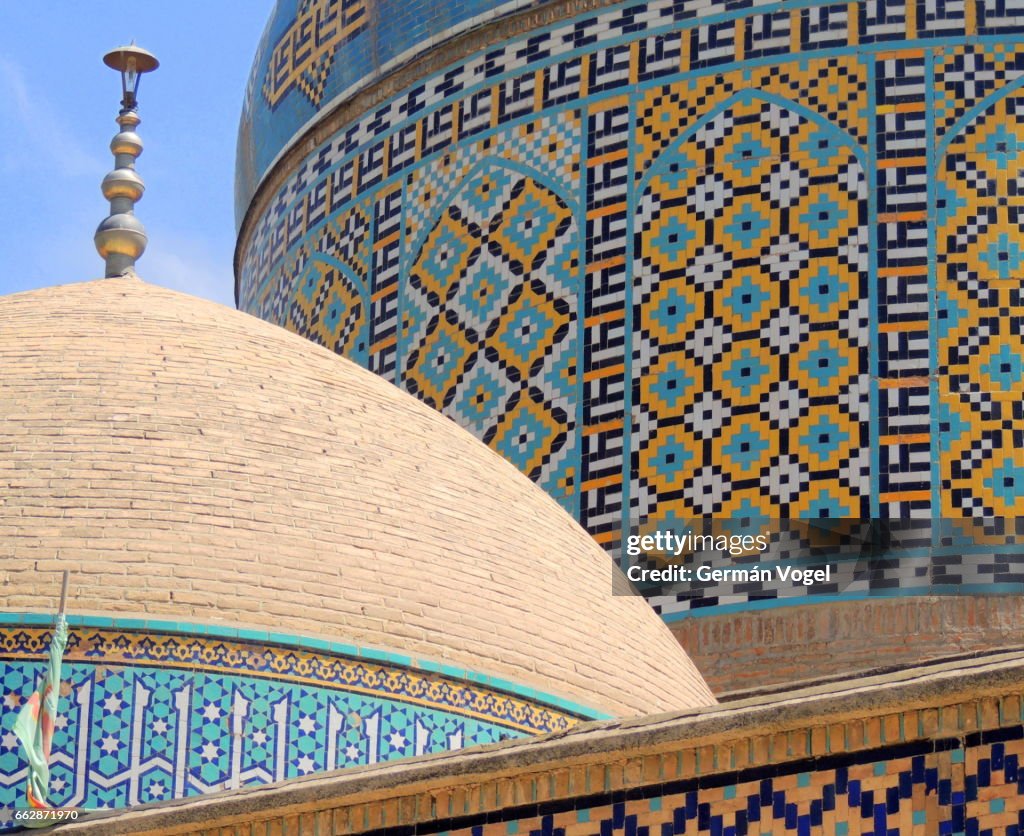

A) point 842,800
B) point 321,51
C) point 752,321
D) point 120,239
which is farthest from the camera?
point 321,51

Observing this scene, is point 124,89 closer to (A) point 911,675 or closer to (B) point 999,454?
(B) point 999,454

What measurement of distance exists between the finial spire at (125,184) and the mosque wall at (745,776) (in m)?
3.11

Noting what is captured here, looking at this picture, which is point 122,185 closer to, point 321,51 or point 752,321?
point 752,321

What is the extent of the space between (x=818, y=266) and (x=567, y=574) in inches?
68.9

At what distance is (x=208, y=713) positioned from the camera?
19.5 feet

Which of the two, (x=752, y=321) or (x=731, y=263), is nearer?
(x=752, y=321)

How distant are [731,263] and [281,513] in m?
2.28

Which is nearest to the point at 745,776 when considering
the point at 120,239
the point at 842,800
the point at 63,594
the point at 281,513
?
the point at 842,800

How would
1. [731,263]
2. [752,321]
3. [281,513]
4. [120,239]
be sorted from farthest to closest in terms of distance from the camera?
[731,263] → [752,321] → [120,239] → [281,513]

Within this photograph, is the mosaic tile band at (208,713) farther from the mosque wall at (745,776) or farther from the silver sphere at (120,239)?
the silver sphere at (120,239)

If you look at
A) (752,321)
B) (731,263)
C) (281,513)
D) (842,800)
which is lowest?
(842,800)

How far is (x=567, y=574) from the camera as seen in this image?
674 cm

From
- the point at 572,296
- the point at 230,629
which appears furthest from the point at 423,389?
the point at 230,629

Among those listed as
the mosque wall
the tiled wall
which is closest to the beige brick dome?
the mosque wall
